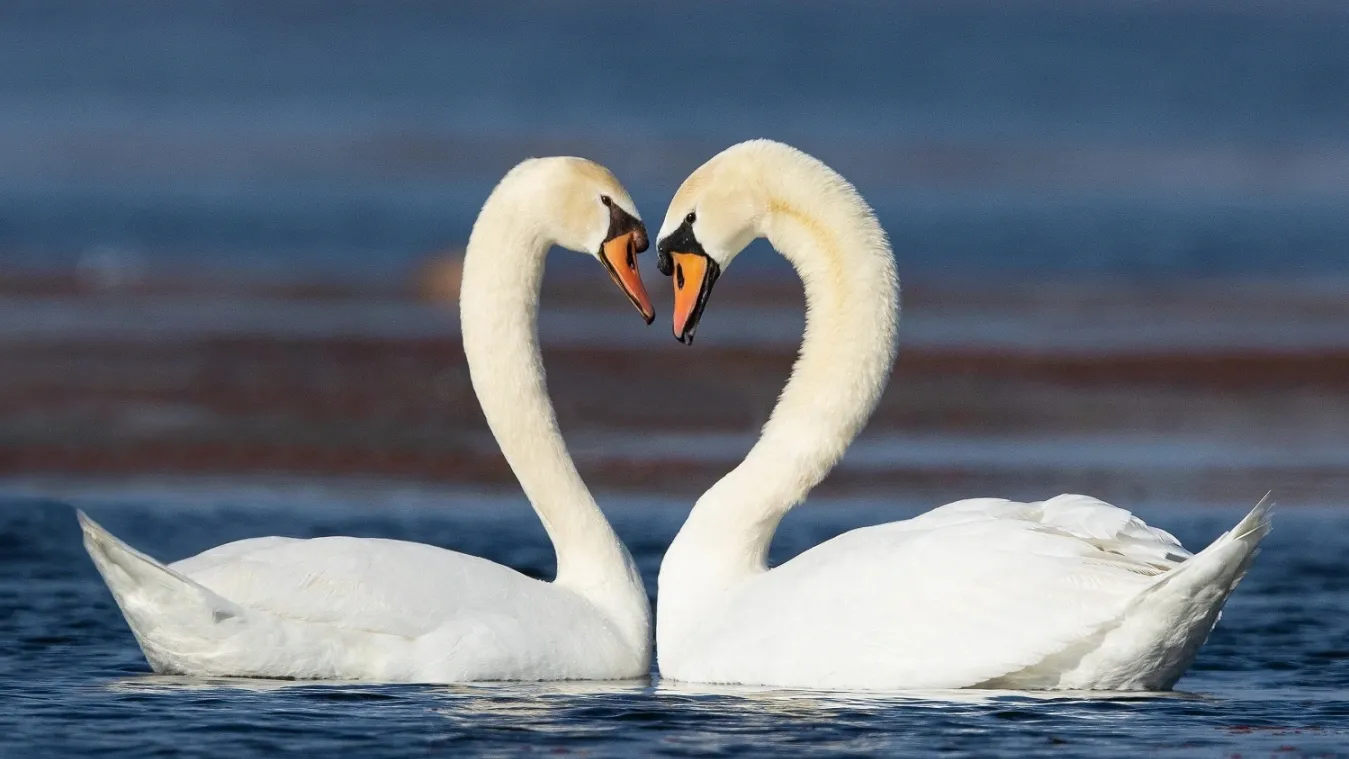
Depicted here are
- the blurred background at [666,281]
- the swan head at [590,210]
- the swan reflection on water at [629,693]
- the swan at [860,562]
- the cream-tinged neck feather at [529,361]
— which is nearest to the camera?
the swan at [860,562]

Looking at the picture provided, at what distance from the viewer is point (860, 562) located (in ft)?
32.5

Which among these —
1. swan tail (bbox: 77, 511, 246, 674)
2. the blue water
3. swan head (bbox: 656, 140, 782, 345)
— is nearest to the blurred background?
the blue water

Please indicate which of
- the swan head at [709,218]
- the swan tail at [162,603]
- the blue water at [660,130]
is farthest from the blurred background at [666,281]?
the swan tail at [162,603]

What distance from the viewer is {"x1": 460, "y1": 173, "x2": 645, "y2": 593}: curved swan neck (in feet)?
37.0

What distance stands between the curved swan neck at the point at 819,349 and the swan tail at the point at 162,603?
2.12 meters

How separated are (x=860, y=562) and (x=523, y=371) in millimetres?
2296

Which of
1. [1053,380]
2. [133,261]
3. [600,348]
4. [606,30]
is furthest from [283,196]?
[606,30]

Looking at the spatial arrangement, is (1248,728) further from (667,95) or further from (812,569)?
(667,95)

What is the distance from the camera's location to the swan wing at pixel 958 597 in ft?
31.2

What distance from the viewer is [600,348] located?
22797 mm

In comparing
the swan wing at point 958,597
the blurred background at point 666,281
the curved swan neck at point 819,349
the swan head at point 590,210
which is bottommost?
the swan wing at point 958,597

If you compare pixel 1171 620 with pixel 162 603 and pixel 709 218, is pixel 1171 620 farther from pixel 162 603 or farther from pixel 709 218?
pixel 162 603

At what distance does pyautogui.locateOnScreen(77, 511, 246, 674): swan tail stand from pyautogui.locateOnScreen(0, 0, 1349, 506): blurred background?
22.0ft

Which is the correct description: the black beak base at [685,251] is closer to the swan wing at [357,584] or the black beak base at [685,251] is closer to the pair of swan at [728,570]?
the pair of swan at [728,570]
